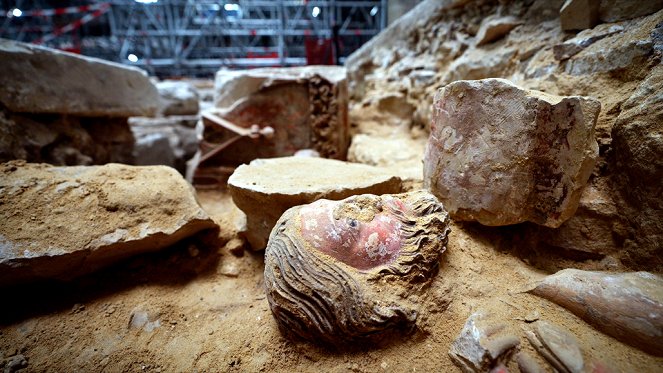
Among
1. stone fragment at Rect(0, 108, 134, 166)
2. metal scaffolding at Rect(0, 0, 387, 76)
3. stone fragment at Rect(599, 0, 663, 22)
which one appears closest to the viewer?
stone fragment at Rect(599, 0, 663, 22)

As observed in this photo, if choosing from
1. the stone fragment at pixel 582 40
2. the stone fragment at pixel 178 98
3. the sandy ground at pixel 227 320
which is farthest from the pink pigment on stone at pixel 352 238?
the stone fragment at pixel 178 98

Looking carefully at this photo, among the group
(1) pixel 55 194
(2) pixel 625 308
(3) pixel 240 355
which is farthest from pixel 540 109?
(1) pixel 55 194

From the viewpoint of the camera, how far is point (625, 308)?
3.29 ft

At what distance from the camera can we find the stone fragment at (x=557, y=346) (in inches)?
36.3

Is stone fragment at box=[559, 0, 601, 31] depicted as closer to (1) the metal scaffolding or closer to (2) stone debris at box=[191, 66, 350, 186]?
(2) stone debris at box=[191, 66, 350, 186]

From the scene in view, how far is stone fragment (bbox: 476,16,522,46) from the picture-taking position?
7.91 ft

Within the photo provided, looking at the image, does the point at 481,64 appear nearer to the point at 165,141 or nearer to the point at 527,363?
the point at 527,363

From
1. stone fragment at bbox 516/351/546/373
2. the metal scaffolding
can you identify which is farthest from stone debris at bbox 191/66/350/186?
the metal scaffolding

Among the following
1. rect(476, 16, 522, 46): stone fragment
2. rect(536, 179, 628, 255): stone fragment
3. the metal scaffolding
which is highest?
the metal scaffolding

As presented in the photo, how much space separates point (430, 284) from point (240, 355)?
84 cm

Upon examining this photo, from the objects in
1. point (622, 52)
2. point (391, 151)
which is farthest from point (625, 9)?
point (391, 151)

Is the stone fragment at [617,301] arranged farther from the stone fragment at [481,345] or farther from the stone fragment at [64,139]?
the stone fragment at [64,139]

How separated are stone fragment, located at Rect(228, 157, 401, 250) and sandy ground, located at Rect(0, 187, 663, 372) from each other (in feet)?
1.17

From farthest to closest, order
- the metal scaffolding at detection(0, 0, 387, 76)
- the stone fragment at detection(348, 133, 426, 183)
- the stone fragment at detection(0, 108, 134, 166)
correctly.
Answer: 1. the metal scaffolding at detection(0, 0, 387, 76)
2. the stone fragment at detection(348, 133, 426, 183)
3. the stone fragment at detection(0, 108, 134, 166)
